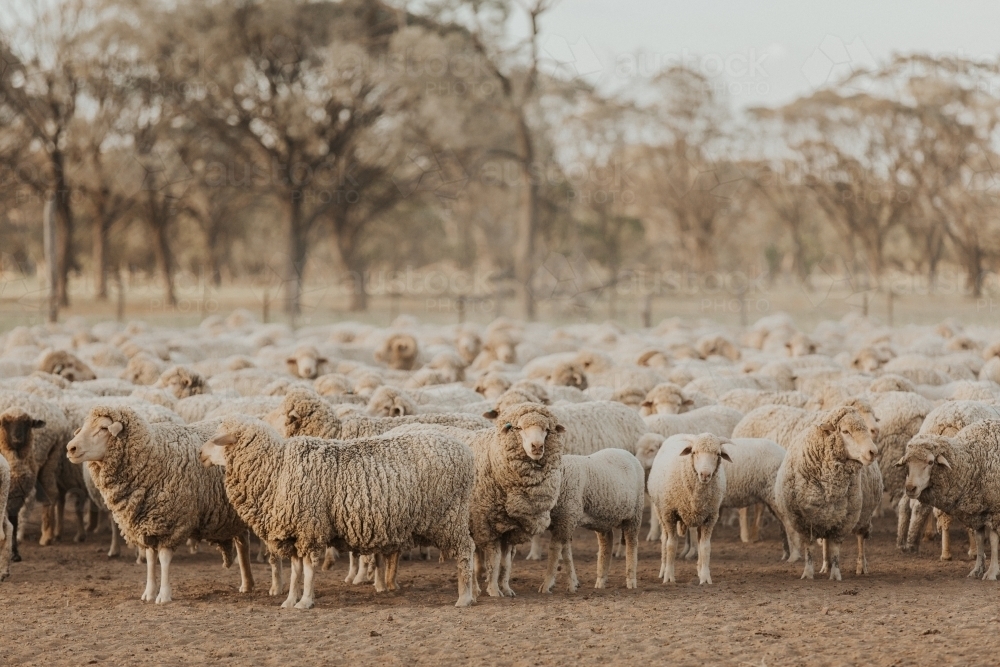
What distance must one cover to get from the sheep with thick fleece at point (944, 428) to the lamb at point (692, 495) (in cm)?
187

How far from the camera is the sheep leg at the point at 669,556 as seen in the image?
869cm

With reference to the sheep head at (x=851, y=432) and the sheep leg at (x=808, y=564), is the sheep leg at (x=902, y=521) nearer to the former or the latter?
the sheep leg at (x=808, y=564)

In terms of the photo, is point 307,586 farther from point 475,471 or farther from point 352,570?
point 475,471

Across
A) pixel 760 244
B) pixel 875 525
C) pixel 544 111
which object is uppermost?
pixel 544 111

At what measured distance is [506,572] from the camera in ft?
27.6

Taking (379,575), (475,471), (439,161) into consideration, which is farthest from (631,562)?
(439,161)

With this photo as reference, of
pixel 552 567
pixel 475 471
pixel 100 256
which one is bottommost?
pixel 552 567

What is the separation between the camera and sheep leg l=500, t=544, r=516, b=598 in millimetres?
8266

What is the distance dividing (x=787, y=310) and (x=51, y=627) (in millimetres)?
33758

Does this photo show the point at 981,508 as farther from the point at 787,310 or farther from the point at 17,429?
the point at 787,310

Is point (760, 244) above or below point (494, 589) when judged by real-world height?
above

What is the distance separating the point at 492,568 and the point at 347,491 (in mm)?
1211

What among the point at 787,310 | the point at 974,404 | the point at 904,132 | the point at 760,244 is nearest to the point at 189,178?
the point at 787,310

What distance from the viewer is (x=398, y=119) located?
40.9m
